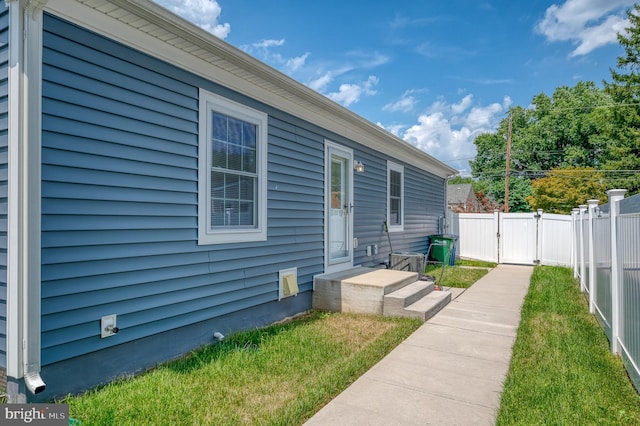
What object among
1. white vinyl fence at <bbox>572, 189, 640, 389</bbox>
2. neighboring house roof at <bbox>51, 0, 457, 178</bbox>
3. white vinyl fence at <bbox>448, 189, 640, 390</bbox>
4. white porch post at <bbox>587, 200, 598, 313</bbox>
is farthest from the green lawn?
neighboring house roof at <bbox>51, 0, 457, 178</bbox>

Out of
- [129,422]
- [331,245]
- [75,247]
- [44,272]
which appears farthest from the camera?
[331,245]

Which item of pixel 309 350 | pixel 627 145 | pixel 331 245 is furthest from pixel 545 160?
pixel 309 350

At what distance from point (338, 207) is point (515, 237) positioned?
7.66 m

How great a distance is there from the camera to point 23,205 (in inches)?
95.8

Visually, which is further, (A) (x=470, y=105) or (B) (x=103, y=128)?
(A) (x=470, y=105)

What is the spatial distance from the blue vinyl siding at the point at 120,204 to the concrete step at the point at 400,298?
1.94 m

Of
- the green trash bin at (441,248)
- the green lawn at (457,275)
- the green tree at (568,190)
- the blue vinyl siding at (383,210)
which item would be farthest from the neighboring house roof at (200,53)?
the green tree at (568,190)

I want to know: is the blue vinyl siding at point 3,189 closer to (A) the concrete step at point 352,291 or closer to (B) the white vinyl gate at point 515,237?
(A) the concrete step at point 352,291

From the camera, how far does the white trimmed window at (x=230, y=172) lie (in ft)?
12.7

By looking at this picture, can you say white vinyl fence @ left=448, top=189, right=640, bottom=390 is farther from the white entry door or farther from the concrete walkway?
the white entry door

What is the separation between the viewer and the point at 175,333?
3.60 m

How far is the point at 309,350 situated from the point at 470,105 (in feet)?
151

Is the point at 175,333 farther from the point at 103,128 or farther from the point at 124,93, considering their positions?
the point at 124,93

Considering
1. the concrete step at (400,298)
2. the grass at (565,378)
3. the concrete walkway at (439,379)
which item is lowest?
the concrete walkway at (439,379)
